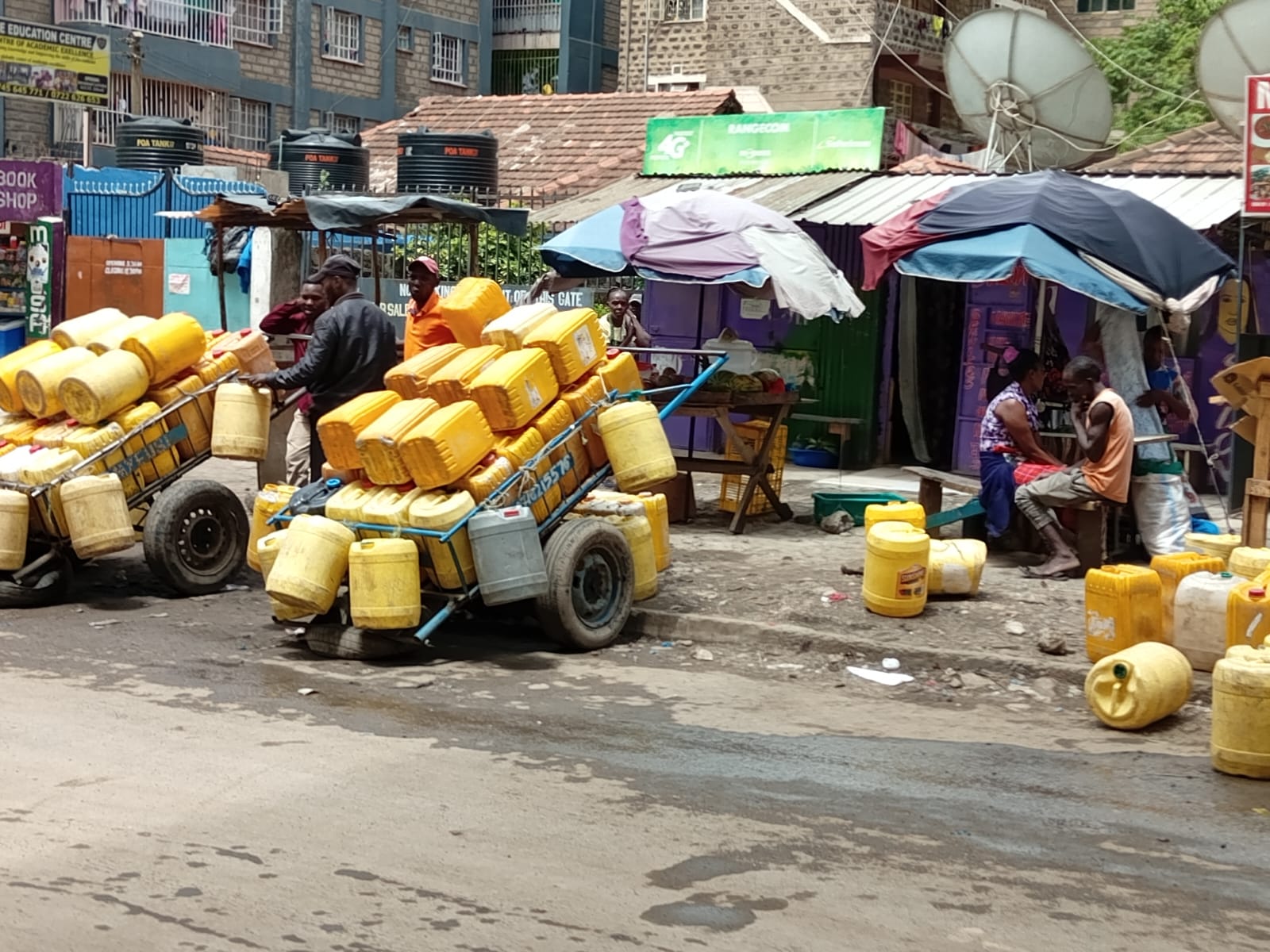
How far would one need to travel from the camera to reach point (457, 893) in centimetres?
477

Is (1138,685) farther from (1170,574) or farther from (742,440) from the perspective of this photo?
(742,440)

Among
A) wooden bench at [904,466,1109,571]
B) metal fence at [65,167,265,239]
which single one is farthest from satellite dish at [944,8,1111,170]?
metal fence at [65,167,265,239]

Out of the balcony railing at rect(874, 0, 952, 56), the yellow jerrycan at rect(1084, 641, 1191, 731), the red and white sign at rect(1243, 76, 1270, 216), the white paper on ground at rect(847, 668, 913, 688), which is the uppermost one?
the balcony railing at rect(874, 0, 952, 56)

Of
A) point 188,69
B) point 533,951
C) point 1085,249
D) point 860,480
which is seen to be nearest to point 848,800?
point 533,951

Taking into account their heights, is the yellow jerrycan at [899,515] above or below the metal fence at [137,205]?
below

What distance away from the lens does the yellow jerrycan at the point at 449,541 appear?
795cm

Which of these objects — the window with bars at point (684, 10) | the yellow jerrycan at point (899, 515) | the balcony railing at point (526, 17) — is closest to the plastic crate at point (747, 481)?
the yellow jerrycan at point (899, 515)

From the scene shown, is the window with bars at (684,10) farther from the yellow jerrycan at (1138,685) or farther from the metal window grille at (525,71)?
the yellow jerrycan at (1138,685)

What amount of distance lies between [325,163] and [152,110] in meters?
14.8

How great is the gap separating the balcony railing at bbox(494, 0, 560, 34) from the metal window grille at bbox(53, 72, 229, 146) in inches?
406

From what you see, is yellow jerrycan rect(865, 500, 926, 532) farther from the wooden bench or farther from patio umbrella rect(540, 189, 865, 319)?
patio umbrella rect(540, 189, 865, 319)

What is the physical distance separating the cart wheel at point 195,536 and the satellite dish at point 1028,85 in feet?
30.3

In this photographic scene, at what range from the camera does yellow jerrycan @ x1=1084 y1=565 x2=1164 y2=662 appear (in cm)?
789

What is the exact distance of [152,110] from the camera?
A: 36.6 metres
